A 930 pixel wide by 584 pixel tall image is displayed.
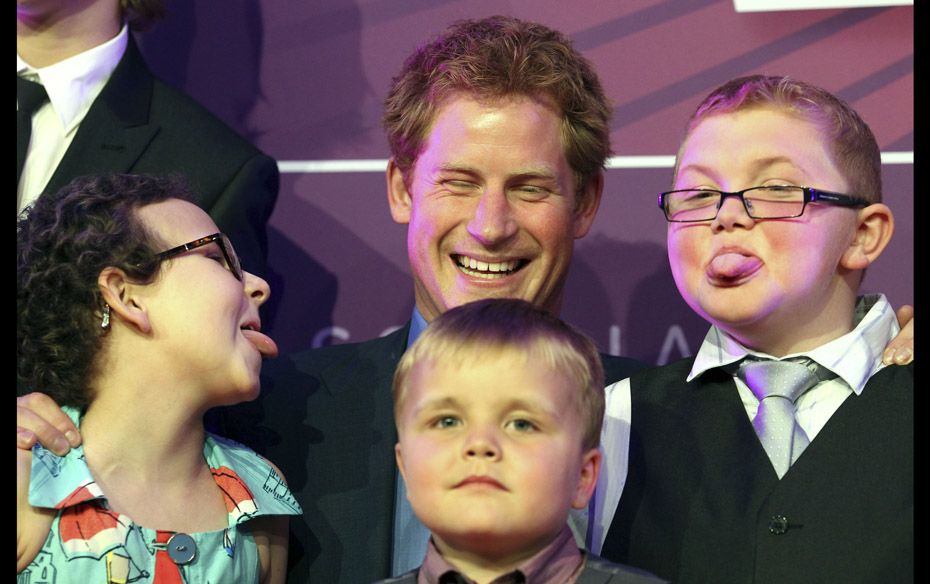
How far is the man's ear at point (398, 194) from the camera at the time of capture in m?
3.07

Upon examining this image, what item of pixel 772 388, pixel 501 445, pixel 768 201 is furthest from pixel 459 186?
pixel 501 445

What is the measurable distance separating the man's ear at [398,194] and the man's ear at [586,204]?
39 centimetres

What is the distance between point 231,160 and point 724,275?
1.49m

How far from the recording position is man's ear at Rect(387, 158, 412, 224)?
3072 millimetres

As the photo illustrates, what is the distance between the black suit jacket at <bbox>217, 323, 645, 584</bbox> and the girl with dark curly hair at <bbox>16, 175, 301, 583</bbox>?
0.34 feet

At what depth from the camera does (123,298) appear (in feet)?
8.18

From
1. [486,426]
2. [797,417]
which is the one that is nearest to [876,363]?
[797,417]

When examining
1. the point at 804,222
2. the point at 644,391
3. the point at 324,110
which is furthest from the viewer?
the point at 324,110

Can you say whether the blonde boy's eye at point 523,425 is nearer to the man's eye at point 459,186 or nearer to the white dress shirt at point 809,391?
the white dress shirt at point 809,391

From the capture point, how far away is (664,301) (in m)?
3.57

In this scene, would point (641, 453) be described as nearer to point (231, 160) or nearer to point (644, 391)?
point (644, 391)

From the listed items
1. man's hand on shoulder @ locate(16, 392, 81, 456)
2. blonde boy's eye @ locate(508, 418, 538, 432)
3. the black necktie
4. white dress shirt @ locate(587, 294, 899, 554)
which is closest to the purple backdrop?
the black necktie

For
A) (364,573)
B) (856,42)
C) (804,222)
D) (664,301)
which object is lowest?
(364,573)

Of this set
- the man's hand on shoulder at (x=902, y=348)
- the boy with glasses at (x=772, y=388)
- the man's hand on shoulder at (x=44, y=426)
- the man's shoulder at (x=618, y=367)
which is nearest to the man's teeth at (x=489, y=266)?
the man's shoulder at (x=618, y=367)
